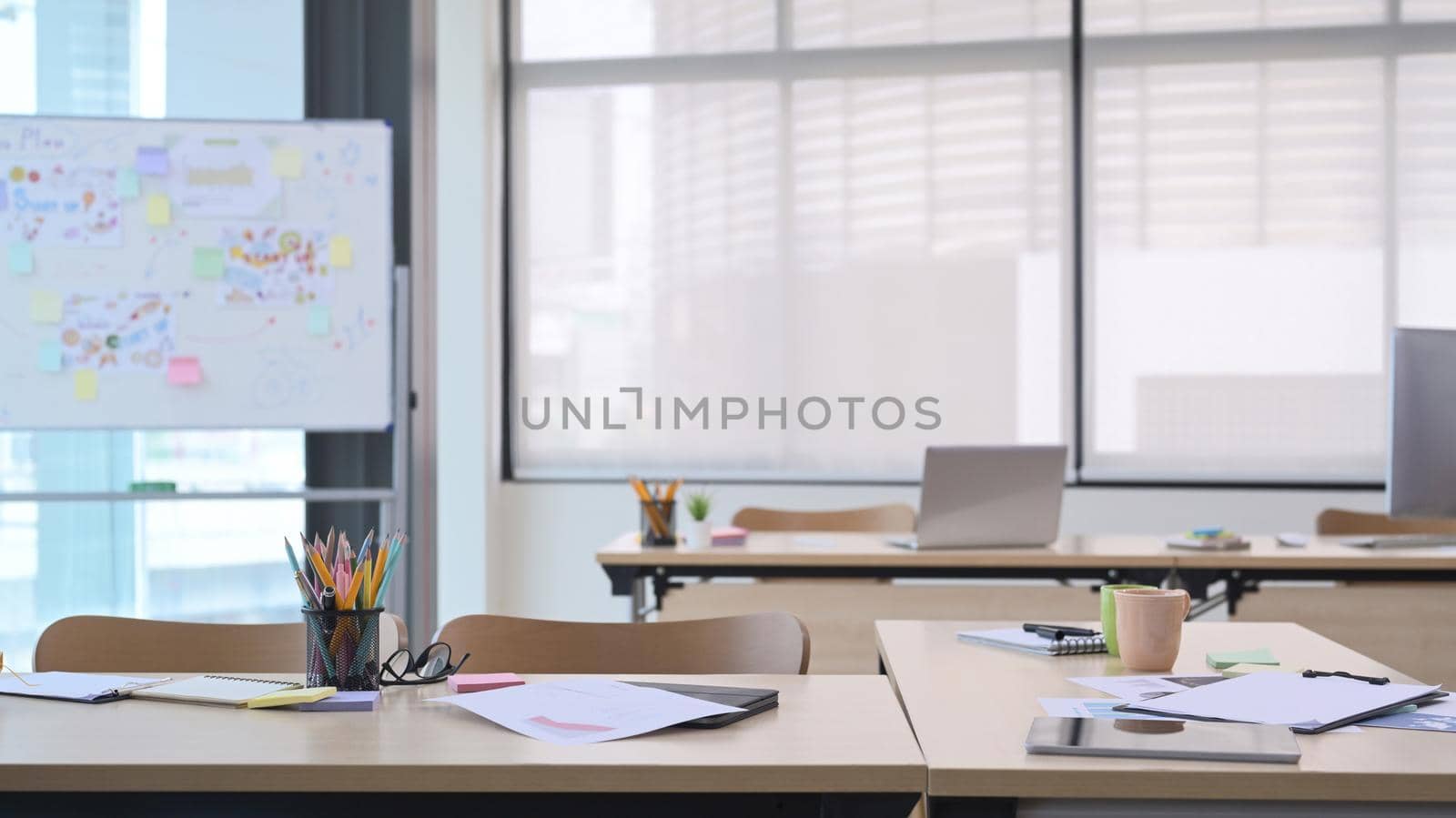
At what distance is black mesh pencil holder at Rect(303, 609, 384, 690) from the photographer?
1445mm

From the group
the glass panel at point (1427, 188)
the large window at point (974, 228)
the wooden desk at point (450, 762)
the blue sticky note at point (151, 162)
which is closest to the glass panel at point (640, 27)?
the large window at point (974, 228)

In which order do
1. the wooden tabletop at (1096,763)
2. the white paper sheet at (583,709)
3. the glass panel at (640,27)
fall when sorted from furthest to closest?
1. the glass panel at (640,27)
2. the white paper sheet at (583,709)
3. the wooden tabletop at (1096,763)

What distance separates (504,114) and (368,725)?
13.7 ft

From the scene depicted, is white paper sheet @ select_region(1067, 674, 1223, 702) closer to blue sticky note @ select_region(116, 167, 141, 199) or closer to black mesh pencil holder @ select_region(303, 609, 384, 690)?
black mesh pencil holder @ select_region(303, 609, 384, 690)

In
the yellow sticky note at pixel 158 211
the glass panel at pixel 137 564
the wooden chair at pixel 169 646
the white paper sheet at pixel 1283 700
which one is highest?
the yellow sticky note at pixel 158 211

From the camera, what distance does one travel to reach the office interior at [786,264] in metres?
4.45

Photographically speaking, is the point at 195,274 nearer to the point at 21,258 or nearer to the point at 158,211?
the point at 158,211

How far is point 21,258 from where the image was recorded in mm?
3740

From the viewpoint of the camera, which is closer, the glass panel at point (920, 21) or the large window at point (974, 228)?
the large window at point (974, 228)

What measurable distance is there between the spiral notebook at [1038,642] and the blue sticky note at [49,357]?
3002 millimetres

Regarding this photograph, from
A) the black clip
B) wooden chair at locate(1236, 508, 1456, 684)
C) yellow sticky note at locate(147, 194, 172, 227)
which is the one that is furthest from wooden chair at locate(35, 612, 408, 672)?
yellow sticky note at locate(147, 194, 172, 227)

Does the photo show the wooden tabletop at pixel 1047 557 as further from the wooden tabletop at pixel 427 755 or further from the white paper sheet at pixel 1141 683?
the wooden tabletop at pixel 427 755

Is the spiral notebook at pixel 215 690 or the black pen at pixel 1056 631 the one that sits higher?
the spiral notebook at pixel 215 690

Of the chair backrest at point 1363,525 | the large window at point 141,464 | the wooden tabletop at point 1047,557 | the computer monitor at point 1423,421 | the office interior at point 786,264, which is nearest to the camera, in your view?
the computer monitor at point 1423,421
